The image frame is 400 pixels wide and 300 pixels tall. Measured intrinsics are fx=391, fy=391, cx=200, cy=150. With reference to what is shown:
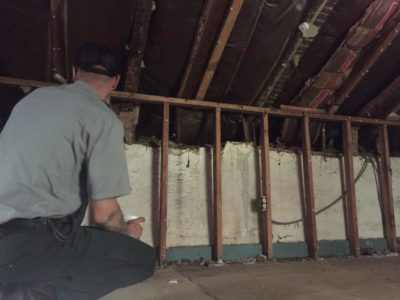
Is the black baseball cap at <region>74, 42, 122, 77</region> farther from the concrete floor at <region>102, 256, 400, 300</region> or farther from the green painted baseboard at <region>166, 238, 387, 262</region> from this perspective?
the green painted baseboard at <region>166, 238, 387, 262</region>

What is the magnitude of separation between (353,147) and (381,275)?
5.09 feet

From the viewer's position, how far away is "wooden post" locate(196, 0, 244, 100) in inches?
103

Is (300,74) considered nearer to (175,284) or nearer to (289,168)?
(289,168)

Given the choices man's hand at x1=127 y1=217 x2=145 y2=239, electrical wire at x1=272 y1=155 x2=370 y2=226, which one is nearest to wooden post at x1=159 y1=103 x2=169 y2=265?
electrical wire at x1=272 y1=155 x2=370 y2=226

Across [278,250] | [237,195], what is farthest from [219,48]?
[278,250]

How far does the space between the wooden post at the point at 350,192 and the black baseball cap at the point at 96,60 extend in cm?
316

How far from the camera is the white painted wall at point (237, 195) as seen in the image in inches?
128

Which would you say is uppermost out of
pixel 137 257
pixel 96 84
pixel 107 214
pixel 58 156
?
pixel 96 84

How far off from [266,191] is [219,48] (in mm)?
1314

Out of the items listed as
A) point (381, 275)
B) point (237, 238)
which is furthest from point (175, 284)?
point (381, 275)

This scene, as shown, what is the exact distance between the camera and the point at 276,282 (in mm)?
2482

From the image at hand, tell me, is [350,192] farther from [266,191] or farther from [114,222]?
[114,222]

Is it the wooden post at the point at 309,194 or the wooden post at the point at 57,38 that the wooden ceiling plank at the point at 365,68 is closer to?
the wooden post at the point at 309,194

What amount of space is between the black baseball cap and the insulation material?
239 centimetres
